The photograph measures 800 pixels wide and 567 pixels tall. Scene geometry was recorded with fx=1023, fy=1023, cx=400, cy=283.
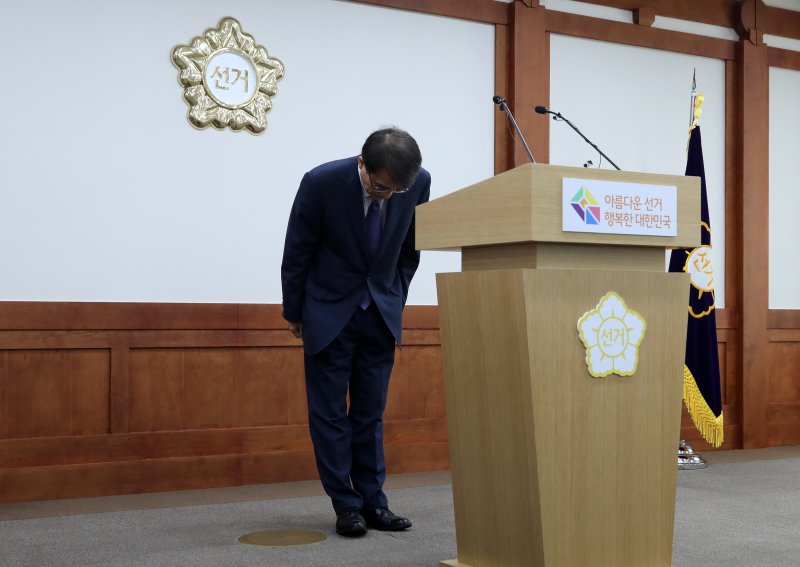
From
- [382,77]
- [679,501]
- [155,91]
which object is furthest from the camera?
[382,77]

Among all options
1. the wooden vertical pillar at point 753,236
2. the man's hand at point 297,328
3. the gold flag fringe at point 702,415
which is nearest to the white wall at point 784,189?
the wooden vertical pillar at point 753,236

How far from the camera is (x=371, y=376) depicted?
10.6 feet

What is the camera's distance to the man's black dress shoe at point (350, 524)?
3.09m

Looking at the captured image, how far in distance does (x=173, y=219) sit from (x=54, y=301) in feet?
1.88

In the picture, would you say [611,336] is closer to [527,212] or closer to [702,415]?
[527,212]

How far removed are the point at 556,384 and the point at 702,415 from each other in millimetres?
3124

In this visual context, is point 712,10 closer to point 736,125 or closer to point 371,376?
point 736,125

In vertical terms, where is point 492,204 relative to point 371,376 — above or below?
above

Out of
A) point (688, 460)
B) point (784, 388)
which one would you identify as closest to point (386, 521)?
point (688, 460)

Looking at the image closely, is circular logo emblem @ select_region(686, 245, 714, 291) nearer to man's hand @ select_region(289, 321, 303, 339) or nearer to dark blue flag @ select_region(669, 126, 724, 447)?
dark blue flag @ select_region(669, 126, 724, 447)

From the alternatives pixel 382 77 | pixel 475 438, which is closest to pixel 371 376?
pixel 475 438

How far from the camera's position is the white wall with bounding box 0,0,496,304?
3.93 metres

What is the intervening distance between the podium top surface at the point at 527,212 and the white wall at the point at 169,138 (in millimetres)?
2006

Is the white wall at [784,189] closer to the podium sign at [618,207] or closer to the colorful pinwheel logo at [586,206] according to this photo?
the podium sign at [618,207]
